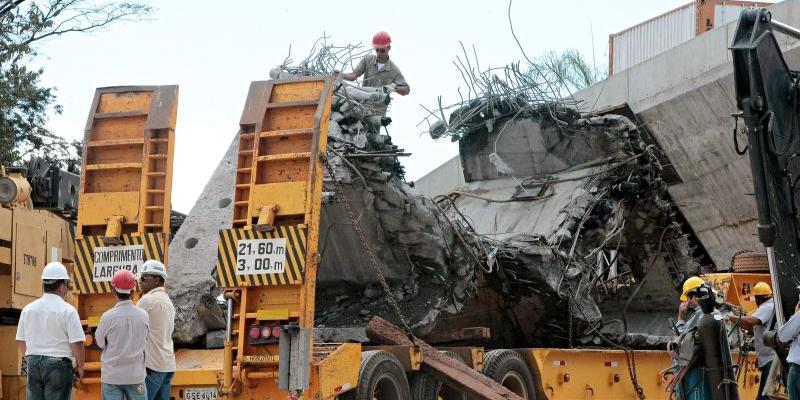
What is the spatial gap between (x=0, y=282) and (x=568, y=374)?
651 cm

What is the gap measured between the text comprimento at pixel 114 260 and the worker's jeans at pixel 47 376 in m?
1.58

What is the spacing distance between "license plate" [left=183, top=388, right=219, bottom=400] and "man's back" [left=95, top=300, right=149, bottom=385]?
1.25 m

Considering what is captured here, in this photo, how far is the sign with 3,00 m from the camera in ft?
34.4

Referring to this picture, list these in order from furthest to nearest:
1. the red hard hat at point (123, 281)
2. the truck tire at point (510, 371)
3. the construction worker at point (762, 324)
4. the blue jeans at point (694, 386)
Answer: the truck tire at point (510, 371) < the construction worker at point (762, 324) < the blue jeans at point (694, 386) < the red hard hat at point (123, 281)

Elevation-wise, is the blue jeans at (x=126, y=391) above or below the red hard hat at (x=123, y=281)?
below

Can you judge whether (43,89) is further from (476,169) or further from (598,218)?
(598,218)

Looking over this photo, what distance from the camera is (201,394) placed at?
10781mm

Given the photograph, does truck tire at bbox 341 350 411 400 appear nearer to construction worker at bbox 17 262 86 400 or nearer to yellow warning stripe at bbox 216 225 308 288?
yellow warning stripe at bbox 216 225 308 288

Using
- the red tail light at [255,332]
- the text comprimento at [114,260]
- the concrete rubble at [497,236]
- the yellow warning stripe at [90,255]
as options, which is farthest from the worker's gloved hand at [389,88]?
the red tail light at [255,332]

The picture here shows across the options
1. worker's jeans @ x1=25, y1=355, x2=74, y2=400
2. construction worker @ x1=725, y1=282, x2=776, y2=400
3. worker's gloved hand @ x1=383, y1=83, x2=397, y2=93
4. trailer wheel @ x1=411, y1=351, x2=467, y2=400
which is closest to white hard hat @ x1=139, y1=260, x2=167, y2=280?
worker's jeans @ x1=25, y1=355, x2=74, y2=400

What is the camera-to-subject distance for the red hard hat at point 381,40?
13.9 meters

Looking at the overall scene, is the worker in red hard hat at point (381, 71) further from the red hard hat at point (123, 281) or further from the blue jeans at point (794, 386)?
the blue jeans at point (794, 386)

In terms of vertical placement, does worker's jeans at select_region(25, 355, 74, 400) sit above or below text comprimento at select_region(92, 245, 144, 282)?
below

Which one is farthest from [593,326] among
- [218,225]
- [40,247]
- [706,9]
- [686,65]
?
[706,9]
